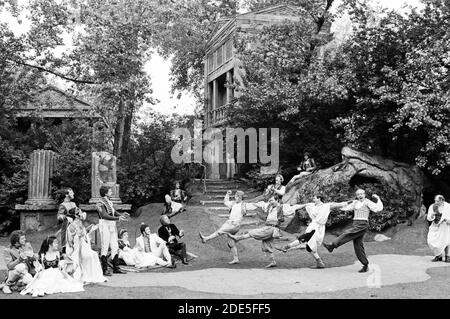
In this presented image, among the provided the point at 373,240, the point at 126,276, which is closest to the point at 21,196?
the point at 126,276

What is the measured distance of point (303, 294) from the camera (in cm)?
804

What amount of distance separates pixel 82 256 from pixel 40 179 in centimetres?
912

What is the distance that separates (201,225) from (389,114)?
24.1 ft

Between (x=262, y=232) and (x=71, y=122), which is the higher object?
(x=71, y=122)

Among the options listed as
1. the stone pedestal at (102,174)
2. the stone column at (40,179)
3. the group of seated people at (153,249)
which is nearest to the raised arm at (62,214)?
the group of seated people at (153,249)

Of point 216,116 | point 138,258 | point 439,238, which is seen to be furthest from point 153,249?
point 216,116

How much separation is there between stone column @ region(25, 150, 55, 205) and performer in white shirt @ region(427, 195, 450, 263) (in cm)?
1234

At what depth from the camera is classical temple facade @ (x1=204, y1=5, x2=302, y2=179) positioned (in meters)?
23.2

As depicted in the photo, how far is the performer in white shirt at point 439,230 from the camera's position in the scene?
11.9 metres

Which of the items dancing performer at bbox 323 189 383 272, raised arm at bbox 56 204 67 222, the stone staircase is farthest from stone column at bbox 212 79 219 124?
dancing performer at bbox 323 189 383 272

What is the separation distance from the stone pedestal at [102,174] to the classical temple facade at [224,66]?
22.3ft

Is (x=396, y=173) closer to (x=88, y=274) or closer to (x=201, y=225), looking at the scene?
(x=201, y=225)

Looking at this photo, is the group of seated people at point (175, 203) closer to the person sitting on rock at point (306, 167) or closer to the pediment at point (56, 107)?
the person sitting on rock at point (306, 167)

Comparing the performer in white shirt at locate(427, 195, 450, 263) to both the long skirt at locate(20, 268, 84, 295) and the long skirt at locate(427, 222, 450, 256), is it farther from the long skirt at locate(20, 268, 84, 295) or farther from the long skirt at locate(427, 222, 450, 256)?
A: the long skirt at locate(20, 268, 84, 295)
